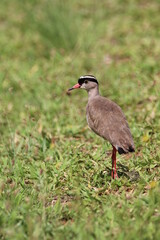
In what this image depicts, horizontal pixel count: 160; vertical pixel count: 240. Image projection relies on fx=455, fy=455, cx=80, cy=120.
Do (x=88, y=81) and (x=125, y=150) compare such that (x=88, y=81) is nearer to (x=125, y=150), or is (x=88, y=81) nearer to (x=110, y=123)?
(x=110, y=123)

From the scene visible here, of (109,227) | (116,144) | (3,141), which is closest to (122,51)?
(3,141)

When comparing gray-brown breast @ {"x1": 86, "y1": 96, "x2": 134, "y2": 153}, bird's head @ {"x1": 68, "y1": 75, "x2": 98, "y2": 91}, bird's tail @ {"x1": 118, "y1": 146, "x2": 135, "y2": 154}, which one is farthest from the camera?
bird's head @ {"x1": 68, "y1": 75, "x2": 98, "y2": 91}

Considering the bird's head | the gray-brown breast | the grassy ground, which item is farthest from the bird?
the grassy ground

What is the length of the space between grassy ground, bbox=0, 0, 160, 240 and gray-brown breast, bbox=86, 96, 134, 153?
1.62 ft

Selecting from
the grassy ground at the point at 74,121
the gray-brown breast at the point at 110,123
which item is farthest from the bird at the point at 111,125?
Result: the grassy ground at the point at 74,121

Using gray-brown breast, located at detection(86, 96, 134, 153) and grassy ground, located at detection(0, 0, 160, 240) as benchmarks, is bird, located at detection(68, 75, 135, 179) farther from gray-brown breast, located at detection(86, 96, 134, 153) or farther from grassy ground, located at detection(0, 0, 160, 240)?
grassy ground, located at detection(0, 0, 160, 240)

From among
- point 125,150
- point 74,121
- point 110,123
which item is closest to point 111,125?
point 110,123

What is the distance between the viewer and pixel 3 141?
663 centimetres

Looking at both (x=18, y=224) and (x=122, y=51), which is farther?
(x=122, y=51)

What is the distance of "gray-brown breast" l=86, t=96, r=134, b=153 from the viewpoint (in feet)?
16.4

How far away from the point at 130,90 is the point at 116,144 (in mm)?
3236

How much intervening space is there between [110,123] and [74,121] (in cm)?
212

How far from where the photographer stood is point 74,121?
7.32 m

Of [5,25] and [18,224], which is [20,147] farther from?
[5,25]
